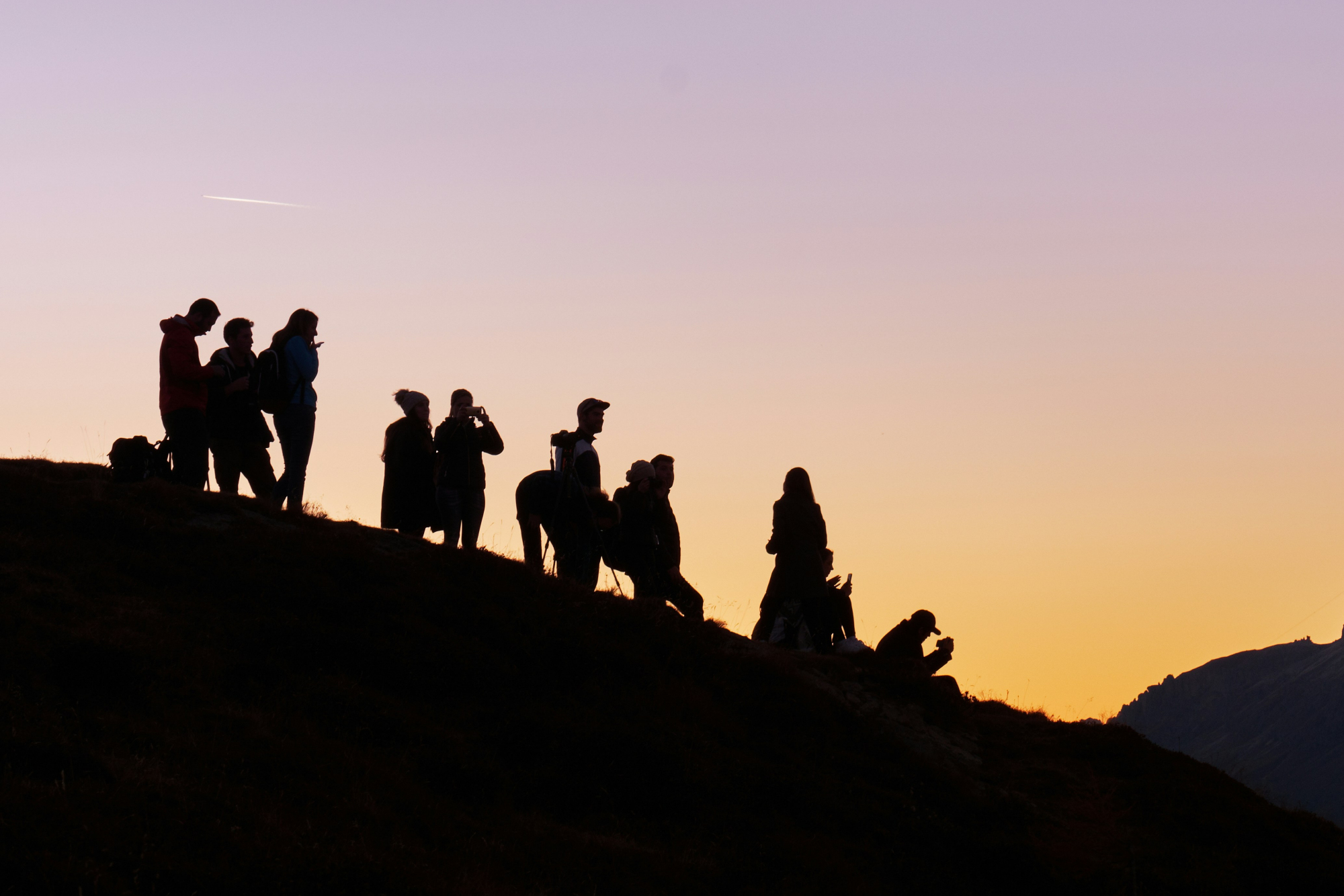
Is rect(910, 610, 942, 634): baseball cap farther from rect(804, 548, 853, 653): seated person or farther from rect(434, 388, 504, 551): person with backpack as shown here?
rect(434, 388, 504, 551): person with backpack

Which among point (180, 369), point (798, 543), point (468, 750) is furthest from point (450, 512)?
point (468, 750)

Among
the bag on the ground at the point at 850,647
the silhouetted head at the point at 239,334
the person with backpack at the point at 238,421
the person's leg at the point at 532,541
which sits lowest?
the bag on the ground at the point at 850,647

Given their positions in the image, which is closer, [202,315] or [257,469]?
[202,315]

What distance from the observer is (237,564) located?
12.4m

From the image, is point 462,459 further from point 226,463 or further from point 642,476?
point 226,463

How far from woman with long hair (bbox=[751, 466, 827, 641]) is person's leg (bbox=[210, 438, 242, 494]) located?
6.24 metres

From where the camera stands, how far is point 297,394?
13633mm

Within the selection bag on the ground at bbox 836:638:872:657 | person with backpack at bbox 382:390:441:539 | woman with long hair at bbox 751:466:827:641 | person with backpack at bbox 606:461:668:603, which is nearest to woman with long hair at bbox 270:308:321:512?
person with backpack at bbox 382:390:441:539

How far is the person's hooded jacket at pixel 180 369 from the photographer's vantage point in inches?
519

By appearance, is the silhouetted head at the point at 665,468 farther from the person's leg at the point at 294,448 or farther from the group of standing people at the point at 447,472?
the person's leg at the point at 294,448

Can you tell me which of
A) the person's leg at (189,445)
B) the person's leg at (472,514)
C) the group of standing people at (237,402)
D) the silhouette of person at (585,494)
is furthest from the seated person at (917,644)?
the person's leg at (189,445)

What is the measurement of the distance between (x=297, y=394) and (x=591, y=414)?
3.12m

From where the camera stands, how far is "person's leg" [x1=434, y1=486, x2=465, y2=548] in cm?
1445

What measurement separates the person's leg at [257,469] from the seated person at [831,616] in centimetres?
655
